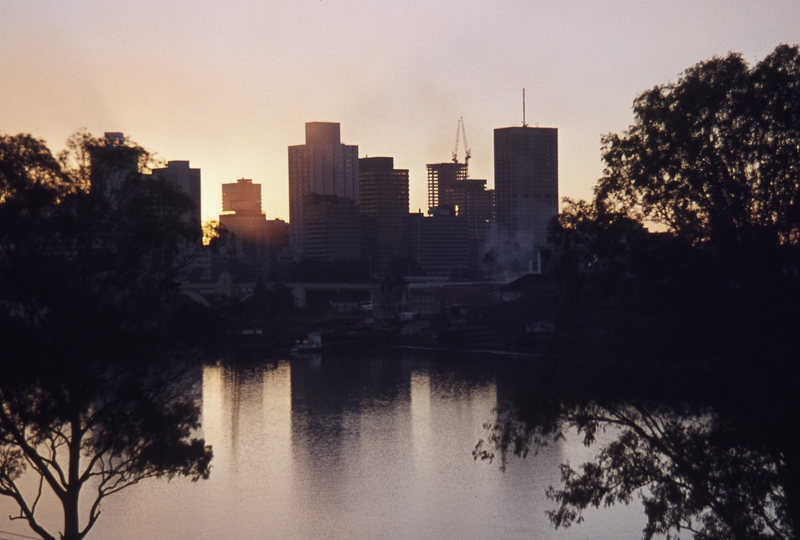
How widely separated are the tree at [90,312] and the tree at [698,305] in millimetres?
1760

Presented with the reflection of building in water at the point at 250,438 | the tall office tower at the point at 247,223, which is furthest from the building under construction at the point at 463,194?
the reflection of building in water at the point at 250,438

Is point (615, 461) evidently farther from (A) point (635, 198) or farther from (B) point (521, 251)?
(B) point (521, 251)

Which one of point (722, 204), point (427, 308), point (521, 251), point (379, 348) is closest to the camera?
point (722, 204)

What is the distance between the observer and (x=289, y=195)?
241 ft

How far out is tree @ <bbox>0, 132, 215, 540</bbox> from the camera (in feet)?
14.5

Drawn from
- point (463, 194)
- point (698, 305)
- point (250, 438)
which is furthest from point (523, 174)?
point (698, 305)

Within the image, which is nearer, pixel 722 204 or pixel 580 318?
pixel 722 204

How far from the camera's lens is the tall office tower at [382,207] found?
5788cm

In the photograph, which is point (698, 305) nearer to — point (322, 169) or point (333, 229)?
point (333, 229)

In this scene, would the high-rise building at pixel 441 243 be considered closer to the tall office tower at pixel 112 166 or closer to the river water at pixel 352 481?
the river water at pixel 352 481

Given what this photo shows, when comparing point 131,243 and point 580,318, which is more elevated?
point 131,243

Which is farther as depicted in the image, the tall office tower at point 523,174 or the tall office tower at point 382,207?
the tall office tower at point 523,174

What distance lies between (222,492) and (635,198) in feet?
17.4

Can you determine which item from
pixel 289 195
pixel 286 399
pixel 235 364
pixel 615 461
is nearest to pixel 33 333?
pixel 615 461
